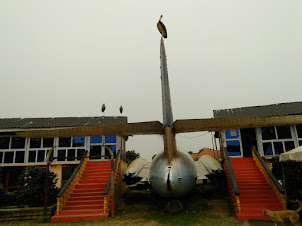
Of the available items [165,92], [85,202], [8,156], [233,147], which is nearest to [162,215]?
[85,202]

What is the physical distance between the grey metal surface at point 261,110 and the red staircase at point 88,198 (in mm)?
9945

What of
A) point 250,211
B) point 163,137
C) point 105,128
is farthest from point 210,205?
point 105,128

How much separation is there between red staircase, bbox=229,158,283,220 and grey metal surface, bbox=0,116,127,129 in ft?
32.7

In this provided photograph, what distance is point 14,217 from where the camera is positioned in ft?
31.0

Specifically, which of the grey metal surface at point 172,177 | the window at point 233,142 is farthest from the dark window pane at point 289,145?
the grey metal surface at point 172,177

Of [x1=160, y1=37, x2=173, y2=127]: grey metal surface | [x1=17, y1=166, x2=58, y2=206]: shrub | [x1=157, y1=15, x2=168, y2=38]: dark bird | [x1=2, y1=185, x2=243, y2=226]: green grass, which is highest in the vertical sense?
[x1=157, y1=15, x2=168, y2=38]: dark bird

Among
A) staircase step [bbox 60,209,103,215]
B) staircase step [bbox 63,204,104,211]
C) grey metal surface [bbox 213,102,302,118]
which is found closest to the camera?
staircase step [bbox 60,209,103,215]

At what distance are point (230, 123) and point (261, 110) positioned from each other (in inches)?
496

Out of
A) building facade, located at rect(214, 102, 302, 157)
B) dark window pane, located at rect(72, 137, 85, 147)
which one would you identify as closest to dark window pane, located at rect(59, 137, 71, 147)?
dark window pane, located at rect(72, 137, 85, 147)

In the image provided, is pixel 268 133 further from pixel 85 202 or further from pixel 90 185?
pixel 85 202

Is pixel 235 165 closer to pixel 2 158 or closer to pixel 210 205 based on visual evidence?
pixel 210 205

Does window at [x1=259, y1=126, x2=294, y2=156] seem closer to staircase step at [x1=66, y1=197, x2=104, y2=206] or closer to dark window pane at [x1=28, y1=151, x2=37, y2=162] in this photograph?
staircase step at [x1=66, y1=197, x2=104, y2=206]

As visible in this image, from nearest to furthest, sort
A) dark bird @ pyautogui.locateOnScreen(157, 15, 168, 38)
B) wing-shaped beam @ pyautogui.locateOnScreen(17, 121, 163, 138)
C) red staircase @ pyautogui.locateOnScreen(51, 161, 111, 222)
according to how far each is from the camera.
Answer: wing-shaped beam @ pyautogui.locateOnScreen(17, 121, 163, 138) < dark bird @ pyautogui.locateOnScreen(157, 15, 168, 38) < red staircase @ pyautogui.locateOnScreen(51, 161, 111, 222)

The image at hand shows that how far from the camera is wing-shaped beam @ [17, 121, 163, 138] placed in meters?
6.29
